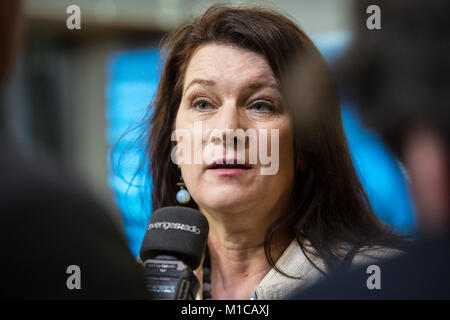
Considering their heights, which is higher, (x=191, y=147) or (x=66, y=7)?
(x=66, y=7)

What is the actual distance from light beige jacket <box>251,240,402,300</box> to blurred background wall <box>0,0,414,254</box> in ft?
0.57

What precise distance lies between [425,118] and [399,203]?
69 cm

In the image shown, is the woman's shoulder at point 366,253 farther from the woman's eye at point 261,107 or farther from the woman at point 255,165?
the woman's eye at point 261,107

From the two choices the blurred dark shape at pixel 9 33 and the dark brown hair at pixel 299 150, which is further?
the dark brown hair at pixel 299 150

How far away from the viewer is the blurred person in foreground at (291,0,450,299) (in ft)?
2.97

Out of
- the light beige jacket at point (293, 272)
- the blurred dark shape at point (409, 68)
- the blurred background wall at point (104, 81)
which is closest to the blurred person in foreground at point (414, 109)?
the blurred dark shape at point (409, 68)

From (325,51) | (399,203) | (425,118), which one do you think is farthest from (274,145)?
(425,118)

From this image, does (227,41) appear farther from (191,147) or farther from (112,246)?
(112,246)

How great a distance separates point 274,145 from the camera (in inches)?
60.7

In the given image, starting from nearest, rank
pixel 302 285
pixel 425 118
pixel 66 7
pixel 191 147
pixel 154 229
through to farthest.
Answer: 1. pixel 425 118
2. pixel 154 229
3. pixel 302 285
4. pixel 191 147
5. pixel 66 7

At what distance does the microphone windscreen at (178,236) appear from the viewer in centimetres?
130

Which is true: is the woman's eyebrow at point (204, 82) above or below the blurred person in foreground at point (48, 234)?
above

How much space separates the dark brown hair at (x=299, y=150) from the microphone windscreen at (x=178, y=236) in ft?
0.67

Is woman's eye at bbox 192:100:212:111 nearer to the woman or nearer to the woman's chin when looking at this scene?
the woman
